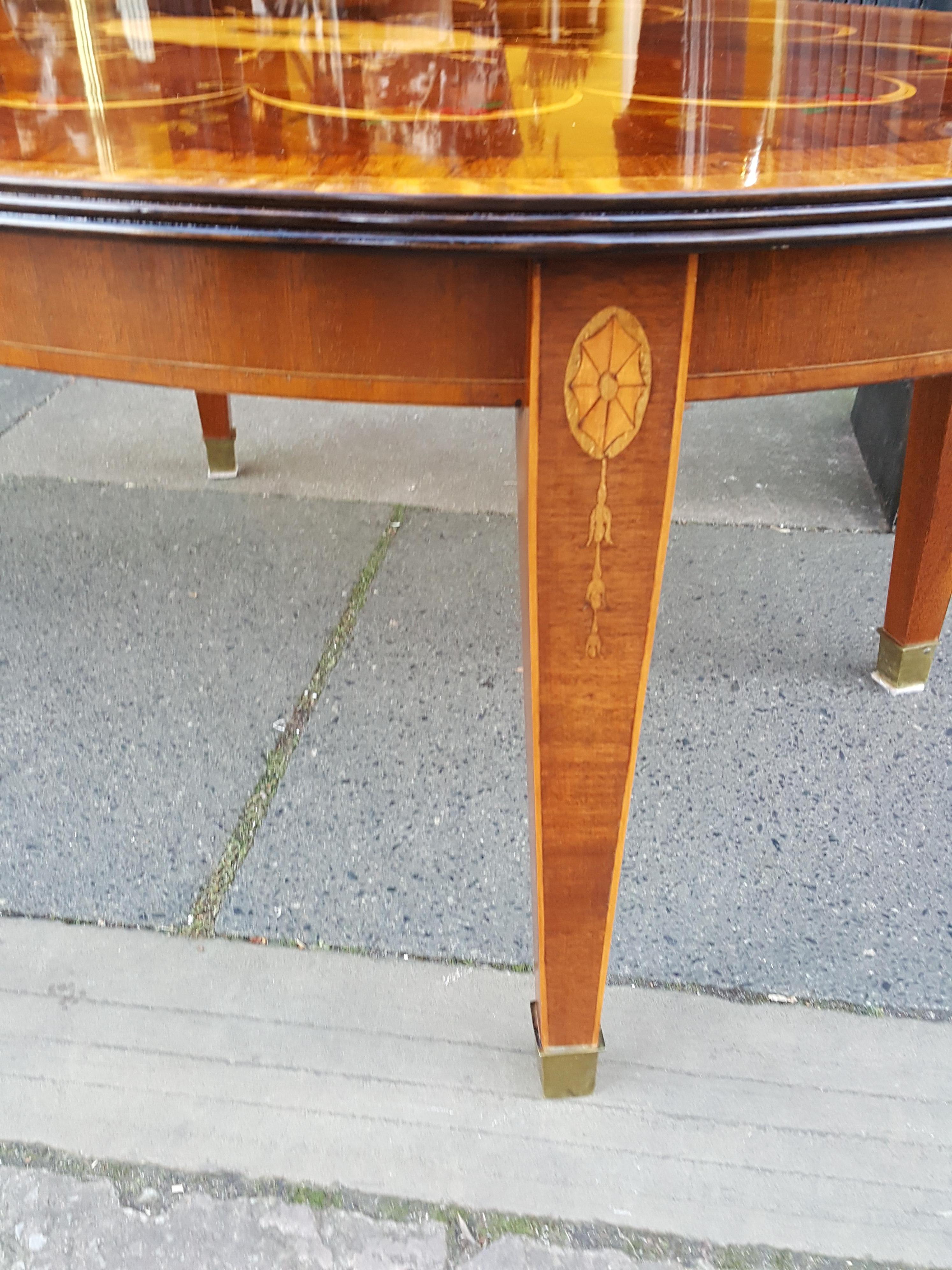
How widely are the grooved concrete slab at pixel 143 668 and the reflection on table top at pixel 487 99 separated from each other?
865mm

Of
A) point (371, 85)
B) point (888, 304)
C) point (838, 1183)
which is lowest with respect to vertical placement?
point (838, 1183)

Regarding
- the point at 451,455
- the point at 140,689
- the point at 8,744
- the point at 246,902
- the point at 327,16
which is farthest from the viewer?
the point at 451,455

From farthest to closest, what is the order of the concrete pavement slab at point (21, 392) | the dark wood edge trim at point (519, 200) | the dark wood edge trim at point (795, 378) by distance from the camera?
1. the concrete pavement slab at point (21, 392)
2. the dark wood edge trim at point (795, 378)
3. the dark wood edge trim at point (519, 200)

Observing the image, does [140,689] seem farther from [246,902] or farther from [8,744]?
[246,902]

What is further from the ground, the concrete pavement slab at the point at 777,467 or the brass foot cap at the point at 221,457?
the brass foot cap at the point at 221,457

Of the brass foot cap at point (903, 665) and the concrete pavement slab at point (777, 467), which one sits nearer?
the brass foot cap at point (903, 665)

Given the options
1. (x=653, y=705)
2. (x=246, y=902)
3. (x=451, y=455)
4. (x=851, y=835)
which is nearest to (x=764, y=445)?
(x=451, y=455)

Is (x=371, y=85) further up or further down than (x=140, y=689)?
further up

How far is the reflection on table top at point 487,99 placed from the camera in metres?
0.65

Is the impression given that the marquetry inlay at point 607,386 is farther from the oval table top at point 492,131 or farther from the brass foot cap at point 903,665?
the brass foot cap at point 903,665

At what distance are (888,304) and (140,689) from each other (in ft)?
4.22

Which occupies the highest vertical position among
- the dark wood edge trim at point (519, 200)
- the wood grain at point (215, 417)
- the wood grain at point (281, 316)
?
the dark wood edge trim at point (519, 200)

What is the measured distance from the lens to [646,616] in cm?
77

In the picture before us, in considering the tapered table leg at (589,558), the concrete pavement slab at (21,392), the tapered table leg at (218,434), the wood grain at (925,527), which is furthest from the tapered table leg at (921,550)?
the concrete pavement slab at (21,392)
